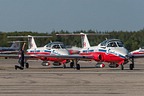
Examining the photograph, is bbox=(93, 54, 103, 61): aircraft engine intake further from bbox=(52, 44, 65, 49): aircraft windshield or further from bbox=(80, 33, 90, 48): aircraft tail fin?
bbox=(80, 33, 90, 48): aircraft tail fin

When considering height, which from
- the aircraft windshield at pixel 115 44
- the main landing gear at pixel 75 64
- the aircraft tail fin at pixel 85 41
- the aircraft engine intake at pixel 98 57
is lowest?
the main landing gear at pixel 75 64

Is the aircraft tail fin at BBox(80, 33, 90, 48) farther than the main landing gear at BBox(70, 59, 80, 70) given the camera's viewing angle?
Yes

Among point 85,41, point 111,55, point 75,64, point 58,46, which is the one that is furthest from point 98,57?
point 85,41

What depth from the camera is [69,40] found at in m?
134

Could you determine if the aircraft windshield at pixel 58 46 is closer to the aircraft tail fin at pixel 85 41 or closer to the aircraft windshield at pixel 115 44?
the aircraft tail fin at pixel 85 41

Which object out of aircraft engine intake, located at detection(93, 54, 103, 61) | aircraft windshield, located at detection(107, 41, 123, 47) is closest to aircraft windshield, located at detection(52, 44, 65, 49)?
aircraft engine intake, located at detection(93, 54, 103, 61)

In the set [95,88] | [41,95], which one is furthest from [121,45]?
[41,95]

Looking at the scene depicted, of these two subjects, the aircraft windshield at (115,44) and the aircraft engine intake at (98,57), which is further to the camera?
the aircraft engine intake at (98,57)

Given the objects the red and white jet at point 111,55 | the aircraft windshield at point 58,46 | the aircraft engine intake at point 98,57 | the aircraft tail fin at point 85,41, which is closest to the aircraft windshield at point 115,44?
the red and white jet at point 111,55

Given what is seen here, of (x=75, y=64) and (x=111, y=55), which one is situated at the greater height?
(x=111, y=55)

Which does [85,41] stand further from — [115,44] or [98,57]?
[115,44]

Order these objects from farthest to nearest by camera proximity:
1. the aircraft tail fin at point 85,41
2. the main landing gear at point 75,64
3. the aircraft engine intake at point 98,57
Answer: the aircraft tail fin at point 85,41 < the aircraft engine intake at point 98,57 < the main landing gear at point 75,64

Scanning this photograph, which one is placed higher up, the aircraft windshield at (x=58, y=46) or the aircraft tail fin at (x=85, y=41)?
the aircraft tail fin at (x=85, y=41)

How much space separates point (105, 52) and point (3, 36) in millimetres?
113653
